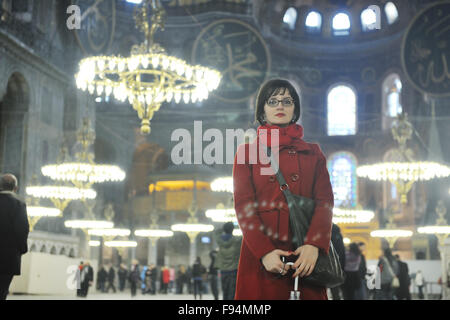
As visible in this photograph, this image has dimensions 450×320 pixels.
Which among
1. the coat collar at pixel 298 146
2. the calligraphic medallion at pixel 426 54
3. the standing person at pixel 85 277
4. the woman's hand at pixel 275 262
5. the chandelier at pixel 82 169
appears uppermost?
the calligraphic medallion at pixel 426 54

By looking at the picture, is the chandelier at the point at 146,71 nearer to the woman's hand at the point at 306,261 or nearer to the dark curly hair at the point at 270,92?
the dark curly hair at the point at 270,92

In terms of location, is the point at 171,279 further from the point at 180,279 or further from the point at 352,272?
the point at 352,272

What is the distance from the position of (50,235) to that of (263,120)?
1447 centimetres

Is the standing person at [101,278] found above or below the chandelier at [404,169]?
below

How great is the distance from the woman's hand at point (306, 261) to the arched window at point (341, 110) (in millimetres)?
24950

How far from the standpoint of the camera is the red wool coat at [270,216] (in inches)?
86.0

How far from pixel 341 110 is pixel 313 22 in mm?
3931

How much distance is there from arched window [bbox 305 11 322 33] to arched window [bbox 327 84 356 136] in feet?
8.54

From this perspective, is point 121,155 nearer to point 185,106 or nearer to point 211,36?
point 185,106

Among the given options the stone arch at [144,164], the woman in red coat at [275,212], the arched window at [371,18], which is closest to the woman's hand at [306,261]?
the woman in red coat at [275,212]

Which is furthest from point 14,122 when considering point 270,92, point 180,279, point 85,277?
point 270,92

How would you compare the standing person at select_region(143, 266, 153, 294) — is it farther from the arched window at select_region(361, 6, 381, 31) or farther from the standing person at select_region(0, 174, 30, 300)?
the standing person at select_region(0, 174, 30, 300)
